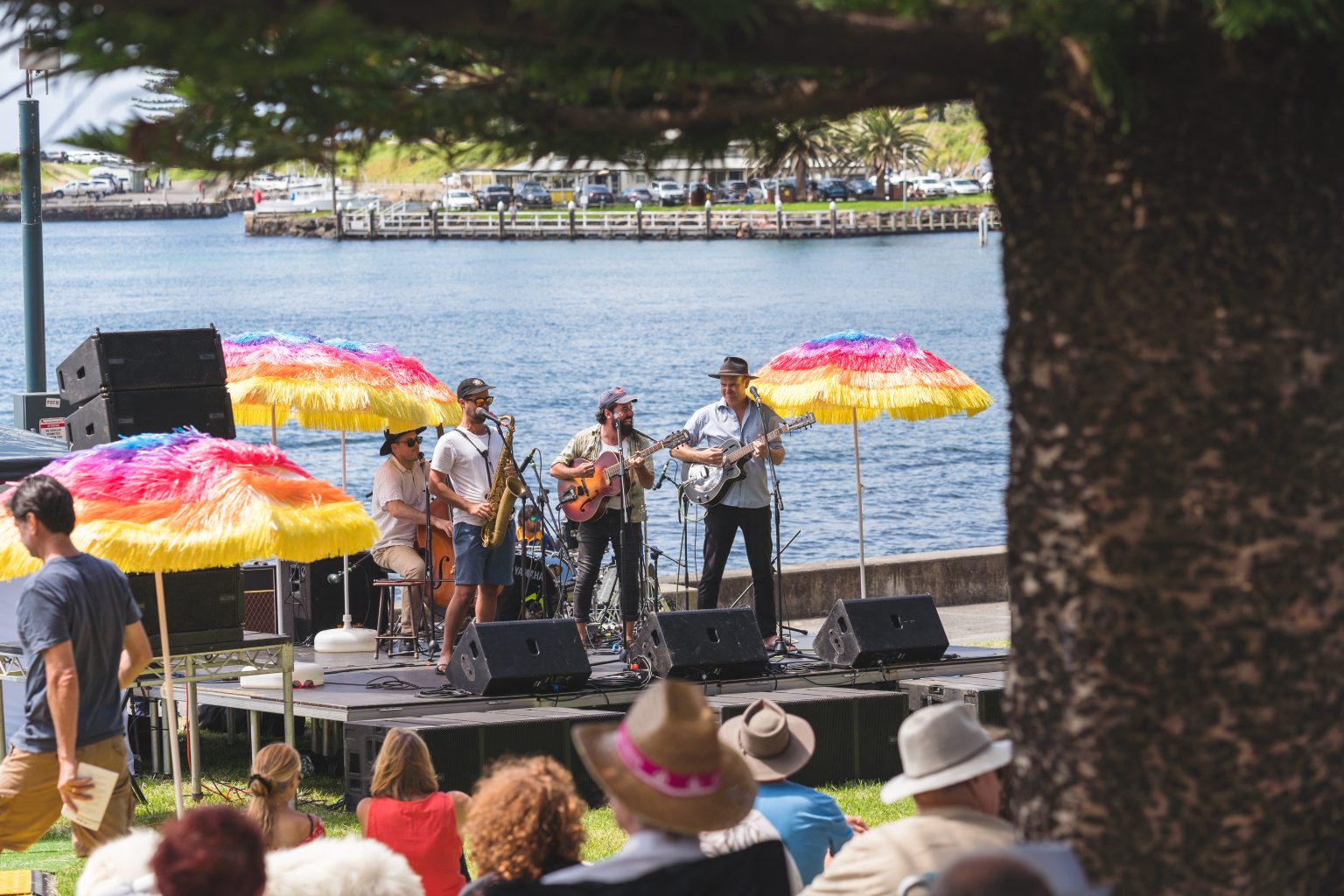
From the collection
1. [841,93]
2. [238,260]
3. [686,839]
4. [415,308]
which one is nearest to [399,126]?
[841,93]

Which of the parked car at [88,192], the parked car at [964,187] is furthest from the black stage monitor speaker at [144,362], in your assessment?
the parked car at [88,192]

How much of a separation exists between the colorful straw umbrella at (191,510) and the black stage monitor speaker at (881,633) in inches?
148

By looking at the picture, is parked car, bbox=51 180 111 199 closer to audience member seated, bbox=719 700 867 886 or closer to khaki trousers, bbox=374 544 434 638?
khaki trousers, bbox=374 544 434 638

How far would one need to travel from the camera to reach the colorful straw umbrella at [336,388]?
1135 centimetres

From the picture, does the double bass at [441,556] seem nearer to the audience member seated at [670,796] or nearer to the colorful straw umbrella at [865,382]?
the colorful straw umbrella at [865,382]

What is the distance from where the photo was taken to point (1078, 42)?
2566mm

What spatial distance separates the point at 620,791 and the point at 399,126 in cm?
136

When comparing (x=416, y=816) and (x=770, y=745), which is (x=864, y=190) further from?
(x=770, y=745)

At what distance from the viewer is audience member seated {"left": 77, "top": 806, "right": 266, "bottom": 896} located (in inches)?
127

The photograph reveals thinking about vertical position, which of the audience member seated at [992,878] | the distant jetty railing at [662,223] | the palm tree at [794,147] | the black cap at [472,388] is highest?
the distant jetty railing at [662,223]

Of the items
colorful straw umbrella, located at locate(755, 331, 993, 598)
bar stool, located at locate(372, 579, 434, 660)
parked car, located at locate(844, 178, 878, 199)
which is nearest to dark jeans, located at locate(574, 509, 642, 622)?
bar stool, located at locate(372, 579, 434, 660)

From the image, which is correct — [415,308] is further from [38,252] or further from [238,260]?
[38,252]

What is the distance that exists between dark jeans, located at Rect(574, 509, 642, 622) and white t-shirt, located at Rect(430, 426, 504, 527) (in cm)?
98

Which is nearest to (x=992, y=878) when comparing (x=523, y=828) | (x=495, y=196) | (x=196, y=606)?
(x=523, y=828)
